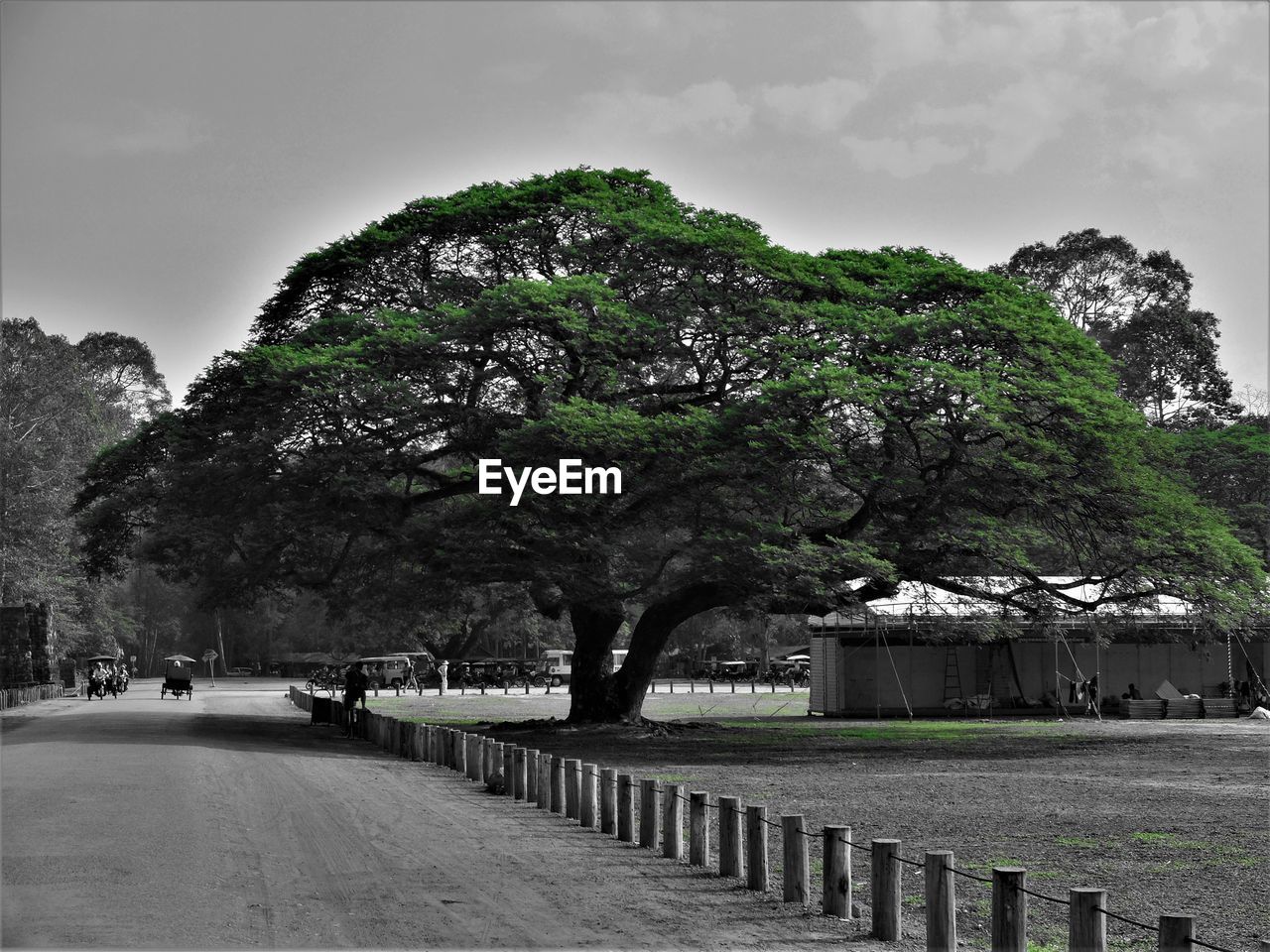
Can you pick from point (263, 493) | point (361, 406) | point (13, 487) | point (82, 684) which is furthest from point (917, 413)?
point (82, 684)

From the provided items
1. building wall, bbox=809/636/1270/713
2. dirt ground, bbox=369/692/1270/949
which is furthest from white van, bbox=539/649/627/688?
dirt ground, bbox=369/692/1270/949

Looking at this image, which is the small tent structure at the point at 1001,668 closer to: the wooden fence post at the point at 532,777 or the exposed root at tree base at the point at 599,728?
the exposed root at tree base at the point at 599,728

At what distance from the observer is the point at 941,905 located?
935 centimetres

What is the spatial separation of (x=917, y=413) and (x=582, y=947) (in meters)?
19.6

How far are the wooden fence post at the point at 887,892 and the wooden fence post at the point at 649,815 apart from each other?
15.0ft

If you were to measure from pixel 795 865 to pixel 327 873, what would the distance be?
4.29m

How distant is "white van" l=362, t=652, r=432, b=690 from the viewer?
70881 mm

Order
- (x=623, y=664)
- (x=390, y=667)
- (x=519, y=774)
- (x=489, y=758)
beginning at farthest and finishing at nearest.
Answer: (x=390, y=667), (x=623, y=664), (x=489, y=758), (x=519, y=774)

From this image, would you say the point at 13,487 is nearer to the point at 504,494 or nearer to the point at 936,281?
the point at 504,494

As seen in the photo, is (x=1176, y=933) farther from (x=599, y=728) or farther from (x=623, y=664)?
(x=623, y=664)

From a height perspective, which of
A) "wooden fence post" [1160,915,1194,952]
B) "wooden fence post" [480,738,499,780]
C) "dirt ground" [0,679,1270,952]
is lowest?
"dirt ground" [0,679,1270,952]

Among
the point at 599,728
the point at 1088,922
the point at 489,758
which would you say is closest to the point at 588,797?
the point at 489,758

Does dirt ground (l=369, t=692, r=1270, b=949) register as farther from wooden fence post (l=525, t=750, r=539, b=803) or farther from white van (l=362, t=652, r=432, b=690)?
white van (l=362, t=652, r=432, b=690)

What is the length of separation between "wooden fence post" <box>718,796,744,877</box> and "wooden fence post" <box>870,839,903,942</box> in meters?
2.47
